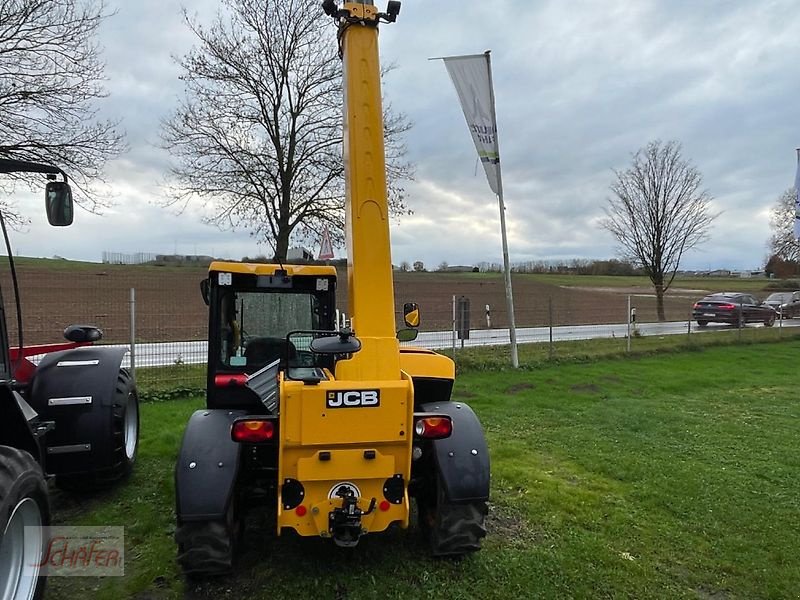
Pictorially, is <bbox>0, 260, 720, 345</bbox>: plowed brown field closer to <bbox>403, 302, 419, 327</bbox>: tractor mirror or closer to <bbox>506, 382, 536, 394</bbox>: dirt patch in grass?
<bbox>403, 302, 419, 327</bbox>: tractor mirror

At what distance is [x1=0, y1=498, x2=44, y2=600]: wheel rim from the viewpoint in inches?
116

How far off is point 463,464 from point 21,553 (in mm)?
2516

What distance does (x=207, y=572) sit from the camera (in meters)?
3.54

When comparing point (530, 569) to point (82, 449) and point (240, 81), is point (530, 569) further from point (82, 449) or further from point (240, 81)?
point (240, 81)

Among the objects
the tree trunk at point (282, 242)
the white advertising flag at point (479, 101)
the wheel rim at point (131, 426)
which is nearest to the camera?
the wheel rim at point (131, 426)

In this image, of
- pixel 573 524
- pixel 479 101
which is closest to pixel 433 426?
pixel 573 524

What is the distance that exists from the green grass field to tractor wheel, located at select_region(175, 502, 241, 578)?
22 centimetres

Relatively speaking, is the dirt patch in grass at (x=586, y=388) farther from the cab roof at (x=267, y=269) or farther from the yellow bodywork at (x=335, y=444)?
the yellow bodywork at (x=335, y=444)

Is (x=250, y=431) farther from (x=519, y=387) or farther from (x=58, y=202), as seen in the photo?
(x=519, y=387)

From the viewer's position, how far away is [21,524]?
304 centimetres

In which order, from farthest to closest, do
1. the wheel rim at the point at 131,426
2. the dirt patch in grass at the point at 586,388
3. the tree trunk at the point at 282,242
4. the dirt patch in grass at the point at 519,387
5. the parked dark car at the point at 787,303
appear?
the parked dark car at the point at 787,303 < the tree trunk at the point at 282,242 < the dirt patch in grass at the point at 586,388 < the dirt patch in grass at the point at 519,387 < the wheel rim at the point at 131,426

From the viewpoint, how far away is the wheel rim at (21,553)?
294 centimetres

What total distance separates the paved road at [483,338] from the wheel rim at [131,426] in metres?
3.44

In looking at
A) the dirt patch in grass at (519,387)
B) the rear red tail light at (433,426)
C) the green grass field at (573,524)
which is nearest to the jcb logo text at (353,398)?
the rear red tail light at (433,426)
